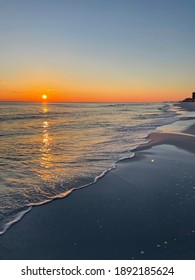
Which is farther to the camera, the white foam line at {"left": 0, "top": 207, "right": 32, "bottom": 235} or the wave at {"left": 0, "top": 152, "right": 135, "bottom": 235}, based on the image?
the wave at {"left": 0, "top": 152, "right": 135, "bottom": 235}

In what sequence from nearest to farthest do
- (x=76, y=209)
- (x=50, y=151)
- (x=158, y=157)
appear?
(x=76, y=209) → (x=158, y=157) → (x=50, y=151)

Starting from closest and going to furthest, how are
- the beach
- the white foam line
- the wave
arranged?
the beach < the white foam line < the wave

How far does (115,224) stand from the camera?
450 centimetres

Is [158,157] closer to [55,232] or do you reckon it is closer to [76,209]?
[76,209]

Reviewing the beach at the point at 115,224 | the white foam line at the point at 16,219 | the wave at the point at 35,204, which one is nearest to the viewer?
the beach at the point at 115,224

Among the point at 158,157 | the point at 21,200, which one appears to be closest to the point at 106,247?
the point at 21,200

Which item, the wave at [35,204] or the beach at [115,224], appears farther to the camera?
the wave at [35,204]

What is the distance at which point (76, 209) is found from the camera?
5.19 meters

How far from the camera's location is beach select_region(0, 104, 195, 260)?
3.77 meters

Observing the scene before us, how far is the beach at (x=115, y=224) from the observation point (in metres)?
3.77

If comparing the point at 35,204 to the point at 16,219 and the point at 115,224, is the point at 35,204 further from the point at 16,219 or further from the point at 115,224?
the point at 115,224

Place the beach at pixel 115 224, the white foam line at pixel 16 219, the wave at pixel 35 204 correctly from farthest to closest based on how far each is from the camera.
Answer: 1. the wave at pixel 35 204
2. the white foam line at pixel 16 219
3. the beach at pixel 115 224

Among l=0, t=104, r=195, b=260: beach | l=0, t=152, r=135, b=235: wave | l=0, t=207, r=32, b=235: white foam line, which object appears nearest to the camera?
l=0, t=104, r=195, b=260: beach

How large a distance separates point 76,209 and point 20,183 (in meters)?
2.54
